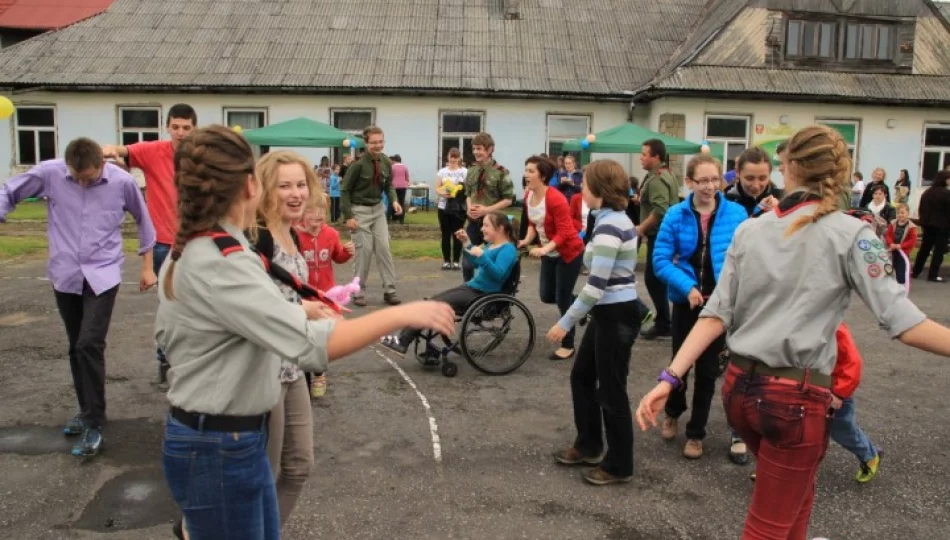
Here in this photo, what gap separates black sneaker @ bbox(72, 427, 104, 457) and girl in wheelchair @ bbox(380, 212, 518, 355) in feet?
8.35

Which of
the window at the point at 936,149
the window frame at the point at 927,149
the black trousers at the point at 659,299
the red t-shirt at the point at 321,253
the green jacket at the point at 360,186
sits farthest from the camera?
the window at the point at 936,149

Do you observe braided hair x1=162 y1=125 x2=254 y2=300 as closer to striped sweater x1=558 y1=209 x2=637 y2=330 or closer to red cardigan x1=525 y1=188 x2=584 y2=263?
striped sweater x1=558 y1=209 x2=637 y2=330

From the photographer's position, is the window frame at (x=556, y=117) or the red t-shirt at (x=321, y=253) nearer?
the red t-shirt at (x=321, y=253)

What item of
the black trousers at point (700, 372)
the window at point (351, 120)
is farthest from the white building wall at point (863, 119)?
the black trousers at point (700, 372)

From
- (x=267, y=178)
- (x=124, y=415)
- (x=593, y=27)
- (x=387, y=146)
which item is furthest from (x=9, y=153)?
(x=267, y=178)

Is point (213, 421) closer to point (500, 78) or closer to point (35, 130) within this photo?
point (500, 78)

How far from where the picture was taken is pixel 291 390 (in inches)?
136

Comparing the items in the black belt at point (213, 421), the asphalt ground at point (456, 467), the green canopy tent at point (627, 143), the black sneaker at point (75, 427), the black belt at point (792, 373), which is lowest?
the asphalt ground at point (456, 467)

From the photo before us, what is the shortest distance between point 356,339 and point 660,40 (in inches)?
1009

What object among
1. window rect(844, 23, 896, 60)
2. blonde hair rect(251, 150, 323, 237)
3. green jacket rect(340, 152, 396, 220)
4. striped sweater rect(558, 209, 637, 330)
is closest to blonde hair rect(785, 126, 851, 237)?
striped sweater rect(558, 209, 637, 330)

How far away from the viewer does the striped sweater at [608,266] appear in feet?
14.6

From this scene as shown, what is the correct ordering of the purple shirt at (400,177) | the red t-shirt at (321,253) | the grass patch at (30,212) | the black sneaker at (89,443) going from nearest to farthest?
the black sneaker at (89,443)
the red t-shirt at (321,253)
the grass patch at (30,212)
the purple shirt at (400,177)

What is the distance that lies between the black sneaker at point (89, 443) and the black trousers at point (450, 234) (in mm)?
7940

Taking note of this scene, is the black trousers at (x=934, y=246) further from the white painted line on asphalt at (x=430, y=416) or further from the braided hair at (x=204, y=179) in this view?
the braided hair at (x=204, y=179)
